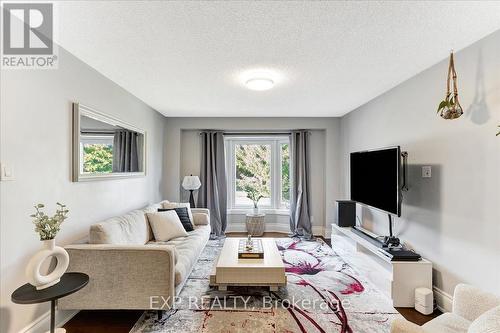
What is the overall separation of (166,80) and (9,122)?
1.61 m

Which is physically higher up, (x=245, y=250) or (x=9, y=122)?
(x=9, y=122)

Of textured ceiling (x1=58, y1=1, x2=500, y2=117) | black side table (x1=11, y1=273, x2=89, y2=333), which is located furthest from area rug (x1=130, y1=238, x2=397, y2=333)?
textured ceiling (x1=58, y1=1, x2=500, y2=117)

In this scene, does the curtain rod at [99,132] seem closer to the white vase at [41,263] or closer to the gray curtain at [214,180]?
the white vase at [41,263]

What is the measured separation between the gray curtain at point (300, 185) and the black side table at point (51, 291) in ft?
13.0

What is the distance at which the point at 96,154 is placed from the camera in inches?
110

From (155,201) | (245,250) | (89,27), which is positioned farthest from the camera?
(155,201)

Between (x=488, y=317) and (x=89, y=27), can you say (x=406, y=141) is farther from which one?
(x=89, y=27)

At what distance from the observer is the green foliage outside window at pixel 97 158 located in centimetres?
263

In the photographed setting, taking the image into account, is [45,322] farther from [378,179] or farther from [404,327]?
[378,179]

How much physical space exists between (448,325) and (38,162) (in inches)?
123

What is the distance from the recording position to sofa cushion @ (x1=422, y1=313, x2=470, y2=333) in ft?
5.02

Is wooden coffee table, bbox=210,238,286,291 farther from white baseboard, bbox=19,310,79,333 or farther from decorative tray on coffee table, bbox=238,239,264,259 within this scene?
white baseboard, bbox=19,310,79,333

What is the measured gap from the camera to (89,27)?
191 cm

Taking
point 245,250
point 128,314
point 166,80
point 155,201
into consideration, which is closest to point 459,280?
point 245,250
